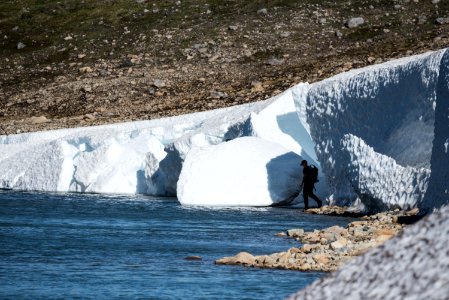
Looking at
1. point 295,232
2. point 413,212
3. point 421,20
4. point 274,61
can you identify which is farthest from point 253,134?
point 421,20

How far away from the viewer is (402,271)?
4.30 metres

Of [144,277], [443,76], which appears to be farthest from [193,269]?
[443,76]

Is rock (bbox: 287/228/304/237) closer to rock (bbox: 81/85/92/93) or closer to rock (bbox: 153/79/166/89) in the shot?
rock (bbox: 153/79/166/89)

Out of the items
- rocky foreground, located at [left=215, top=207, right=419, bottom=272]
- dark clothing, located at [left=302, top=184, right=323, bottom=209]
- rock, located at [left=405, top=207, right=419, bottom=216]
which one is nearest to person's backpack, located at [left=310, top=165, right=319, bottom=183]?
dark clothing, located at [left=302, top=184, right=323, bottom=209]

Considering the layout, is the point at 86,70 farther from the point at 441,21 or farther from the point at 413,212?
the point at 413,212

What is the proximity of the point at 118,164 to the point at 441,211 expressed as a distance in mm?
23096

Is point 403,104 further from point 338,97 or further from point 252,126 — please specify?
point 252,126

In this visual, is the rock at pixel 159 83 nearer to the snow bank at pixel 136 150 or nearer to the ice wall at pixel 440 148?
the snow bank at pixel 136 150

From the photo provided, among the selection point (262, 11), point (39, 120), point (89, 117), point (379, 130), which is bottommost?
point (379, 130)

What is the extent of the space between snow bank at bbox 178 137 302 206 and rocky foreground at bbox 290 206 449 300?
1794 cm

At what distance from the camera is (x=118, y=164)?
89.7 feet

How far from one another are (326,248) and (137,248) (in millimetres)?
2608

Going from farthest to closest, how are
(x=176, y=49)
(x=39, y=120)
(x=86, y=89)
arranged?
(x=176, y=49)
(x=86, y=89)
(x=39, y=120)

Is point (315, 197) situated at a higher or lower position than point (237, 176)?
lower
